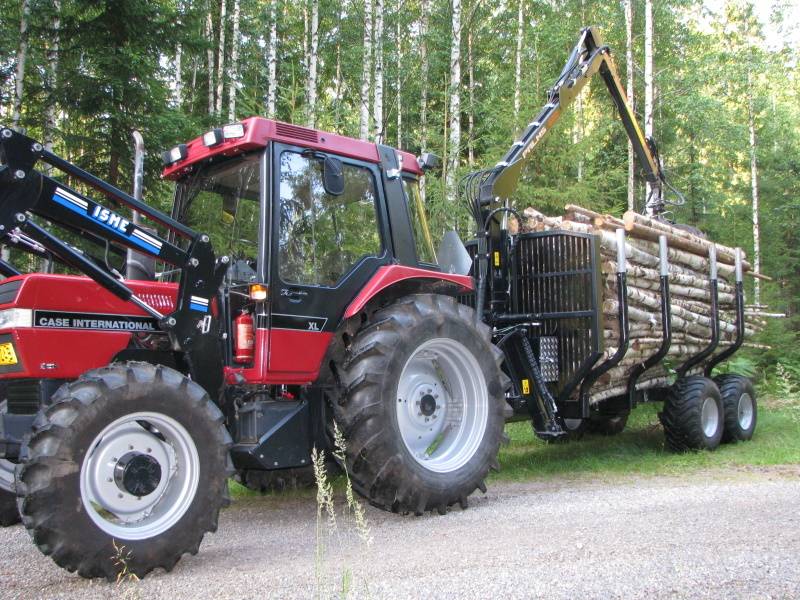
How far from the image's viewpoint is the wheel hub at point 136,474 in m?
3.80

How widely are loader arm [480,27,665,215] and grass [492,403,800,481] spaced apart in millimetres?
2891

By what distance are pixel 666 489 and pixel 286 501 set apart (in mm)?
3172

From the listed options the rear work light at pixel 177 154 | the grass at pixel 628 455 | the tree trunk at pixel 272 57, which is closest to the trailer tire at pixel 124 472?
the rear work light at pixel 177 154

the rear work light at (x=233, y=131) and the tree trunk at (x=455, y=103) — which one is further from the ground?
the tree trunk at (x=455, y=103)

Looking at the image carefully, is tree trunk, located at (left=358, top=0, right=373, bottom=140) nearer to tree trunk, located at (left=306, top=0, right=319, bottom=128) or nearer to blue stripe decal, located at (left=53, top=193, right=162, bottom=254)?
tree trunk, located at (left=306, top=0, right=319, bottom=128)

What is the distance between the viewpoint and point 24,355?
159 inches

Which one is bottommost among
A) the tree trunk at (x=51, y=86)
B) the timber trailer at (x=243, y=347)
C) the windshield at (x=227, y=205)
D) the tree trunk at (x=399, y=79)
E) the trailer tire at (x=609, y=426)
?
the trailer tire at (x=609, y=426)

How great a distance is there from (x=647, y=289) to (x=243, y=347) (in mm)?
4723

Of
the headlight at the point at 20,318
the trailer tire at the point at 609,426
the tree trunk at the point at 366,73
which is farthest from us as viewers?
the tree trunk at the point at 366,73

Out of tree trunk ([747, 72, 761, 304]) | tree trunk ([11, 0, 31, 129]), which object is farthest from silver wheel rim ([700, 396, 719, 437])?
tree trunk ([11, 0, 31, 129])

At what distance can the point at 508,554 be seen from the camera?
12.6 ft

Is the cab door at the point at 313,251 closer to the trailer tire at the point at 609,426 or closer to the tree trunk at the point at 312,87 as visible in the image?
the trailer tire at the point at 609,426

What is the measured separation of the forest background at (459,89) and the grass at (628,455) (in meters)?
3.39

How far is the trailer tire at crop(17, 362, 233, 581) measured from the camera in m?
3.48
